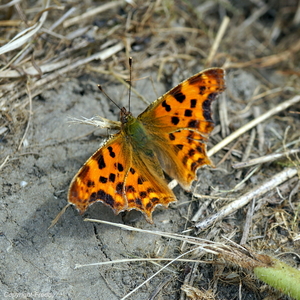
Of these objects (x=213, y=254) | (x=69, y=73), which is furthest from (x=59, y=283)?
(x=69, y=73)

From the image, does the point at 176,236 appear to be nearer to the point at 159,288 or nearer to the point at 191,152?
the point at 159,288

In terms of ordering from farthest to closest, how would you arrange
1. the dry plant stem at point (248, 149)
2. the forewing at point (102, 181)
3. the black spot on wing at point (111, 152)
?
1. the dry plant stem at point (248, 149)
2. the black spot on wing at point (111, 152)
3. the forewing at point (102, 181)

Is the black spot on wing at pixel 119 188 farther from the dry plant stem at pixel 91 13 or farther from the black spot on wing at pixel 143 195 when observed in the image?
the dry plant stem at pixel 91 13

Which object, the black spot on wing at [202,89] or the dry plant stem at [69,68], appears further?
the dry plant stem at [69,68]

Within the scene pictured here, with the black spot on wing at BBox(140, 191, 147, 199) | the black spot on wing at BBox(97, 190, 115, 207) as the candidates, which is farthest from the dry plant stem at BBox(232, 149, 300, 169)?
the black spot on wing at BBox(97, 190, 115, 207)

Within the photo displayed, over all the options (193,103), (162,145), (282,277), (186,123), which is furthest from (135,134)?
(282,277)

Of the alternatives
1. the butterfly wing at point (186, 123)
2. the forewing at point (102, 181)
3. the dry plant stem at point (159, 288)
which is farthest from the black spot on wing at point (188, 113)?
the dry plant stem at point (159, 288)
